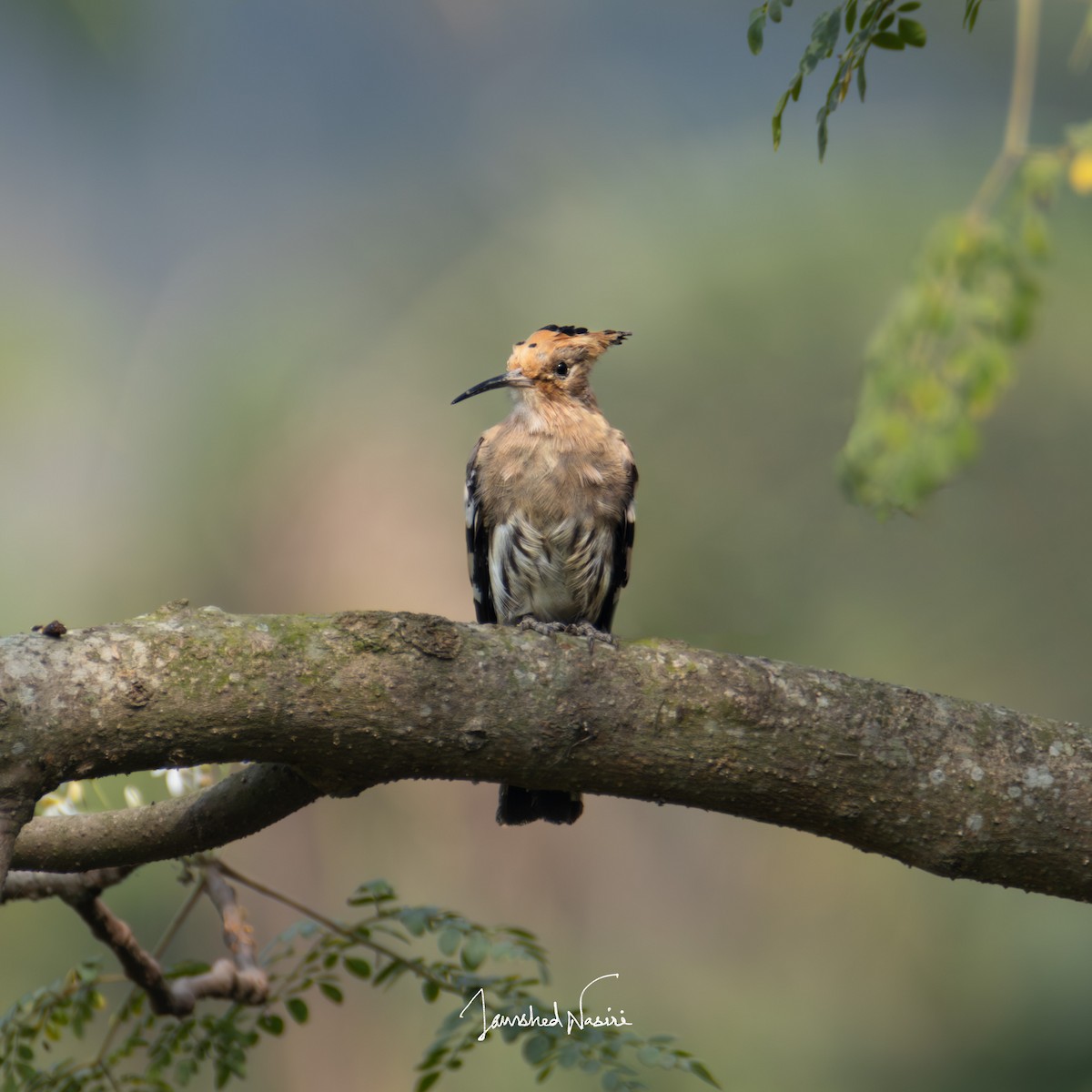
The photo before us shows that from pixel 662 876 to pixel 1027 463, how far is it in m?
4.68

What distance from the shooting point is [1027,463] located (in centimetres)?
1135

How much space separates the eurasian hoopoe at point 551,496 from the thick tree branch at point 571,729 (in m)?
1.64

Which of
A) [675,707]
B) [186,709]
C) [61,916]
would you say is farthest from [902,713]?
[61,916]

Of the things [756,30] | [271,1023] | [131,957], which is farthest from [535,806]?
[756,30]

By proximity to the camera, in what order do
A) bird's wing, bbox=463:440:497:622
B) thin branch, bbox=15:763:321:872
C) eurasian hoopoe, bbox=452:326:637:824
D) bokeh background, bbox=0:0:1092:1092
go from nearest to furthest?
1. thin branch, bbox=15:763:321:872
2. eurasian hoopoe, bbox=452:326:637:824
3. bird's wing, bbox=463:440:497:622
4. bokeh background, bbox=0:0:1092:1092

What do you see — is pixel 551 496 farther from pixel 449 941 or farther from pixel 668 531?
pixel 668 531

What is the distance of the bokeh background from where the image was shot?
1018 cm

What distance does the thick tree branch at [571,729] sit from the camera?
2.22 m

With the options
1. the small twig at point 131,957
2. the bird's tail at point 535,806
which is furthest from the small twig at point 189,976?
the bird's tail at point 535,806

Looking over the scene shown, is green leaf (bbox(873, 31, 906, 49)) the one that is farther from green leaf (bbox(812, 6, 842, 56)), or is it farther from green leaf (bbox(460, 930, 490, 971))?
green leaf (bbox(460, 930, 490, 971))

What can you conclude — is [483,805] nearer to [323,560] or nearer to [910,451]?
[323,560]

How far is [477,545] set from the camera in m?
4.57

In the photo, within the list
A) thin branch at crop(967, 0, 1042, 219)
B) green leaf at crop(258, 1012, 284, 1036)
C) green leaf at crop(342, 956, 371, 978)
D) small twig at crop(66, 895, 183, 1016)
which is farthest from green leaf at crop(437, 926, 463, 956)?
thin branch at crop(967, 0, 1042, 219)

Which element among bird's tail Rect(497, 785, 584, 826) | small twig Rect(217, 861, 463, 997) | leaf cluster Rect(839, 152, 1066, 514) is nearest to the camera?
leaf cluster Rect(839, 152, 1066, 514)
